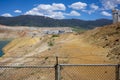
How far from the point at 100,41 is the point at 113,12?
51.9ft

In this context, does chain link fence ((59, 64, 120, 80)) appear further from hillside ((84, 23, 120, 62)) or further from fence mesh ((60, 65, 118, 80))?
hillside ((84, 23, 120, 62))

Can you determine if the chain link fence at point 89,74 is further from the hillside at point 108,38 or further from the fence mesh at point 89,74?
the hillside at point 108,38

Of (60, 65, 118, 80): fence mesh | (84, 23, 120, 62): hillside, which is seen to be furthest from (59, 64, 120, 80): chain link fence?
(84, 23, 120, 62): hillside

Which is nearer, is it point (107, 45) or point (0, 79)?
point (0, 79)

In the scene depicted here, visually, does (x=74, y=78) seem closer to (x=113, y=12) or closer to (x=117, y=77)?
(x=117, y=77)

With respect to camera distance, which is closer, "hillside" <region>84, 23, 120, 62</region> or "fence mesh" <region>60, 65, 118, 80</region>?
"fence mesh" <region>60, 65, 118, 80</region>

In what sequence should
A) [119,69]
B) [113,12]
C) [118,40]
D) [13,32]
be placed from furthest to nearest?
[13,32]
[113,12]
[118,40]
[119,69]

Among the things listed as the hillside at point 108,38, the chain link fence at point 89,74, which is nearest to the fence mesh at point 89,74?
the chain link fence at point 89,74

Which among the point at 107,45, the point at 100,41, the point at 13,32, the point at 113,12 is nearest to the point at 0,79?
the point at 107,45

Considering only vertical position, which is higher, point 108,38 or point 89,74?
point 108,38

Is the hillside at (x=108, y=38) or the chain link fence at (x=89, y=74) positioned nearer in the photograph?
the chain link fence at (x=89, y=74)

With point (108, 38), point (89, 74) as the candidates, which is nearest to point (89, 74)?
point (89, 74)

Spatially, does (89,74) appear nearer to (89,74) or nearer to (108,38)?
(89,74)

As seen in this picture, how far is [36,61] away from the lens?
26.6m
